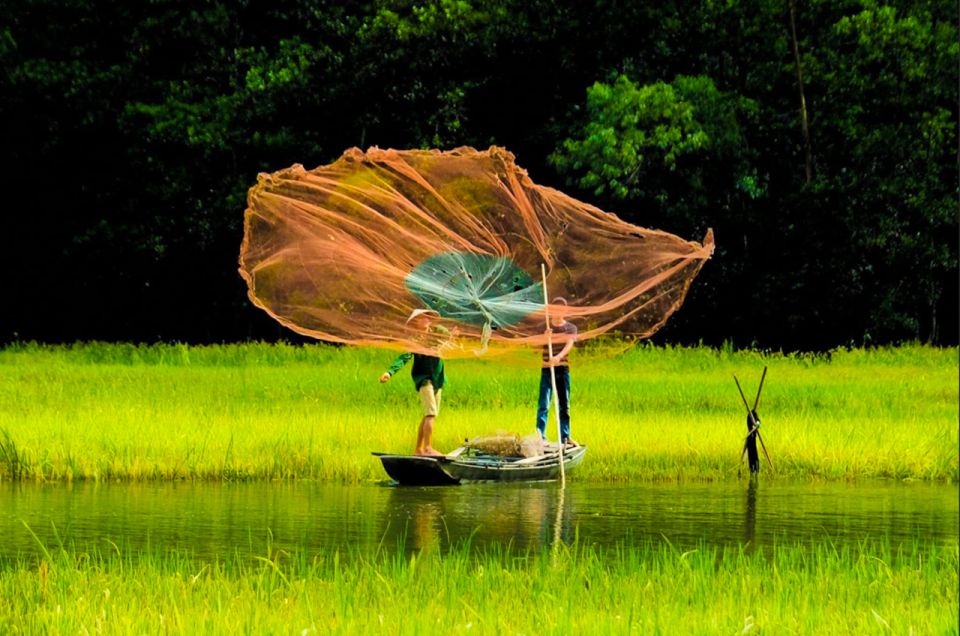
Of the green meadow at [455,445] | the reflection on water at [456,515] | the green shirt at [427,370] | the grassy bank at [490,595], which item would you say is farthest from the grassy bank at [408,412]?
→ the grassy bank at [490,595]

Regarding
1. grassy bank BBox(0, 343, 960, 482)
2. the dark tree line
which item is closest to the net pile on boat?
grassy bank BBox(0, 343, 960, 482)

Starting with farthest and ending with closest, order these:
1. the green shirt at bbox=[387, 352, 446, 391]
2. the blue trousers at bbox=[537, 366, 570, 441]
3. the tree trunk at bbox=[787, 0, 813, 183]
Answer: the tree trunk at bbox=[787, 0, 813, 183] < the blue trousers at bbox=[537, 366, 570, 441] < the green shirt at bbox=[387, 352, 446, 391]

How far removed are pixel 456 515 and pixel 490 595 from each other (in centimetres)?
441

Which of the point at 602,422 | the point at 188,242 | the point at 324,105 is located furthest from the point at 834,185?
the point at 602,422

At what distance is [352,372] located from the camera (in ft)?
92.7

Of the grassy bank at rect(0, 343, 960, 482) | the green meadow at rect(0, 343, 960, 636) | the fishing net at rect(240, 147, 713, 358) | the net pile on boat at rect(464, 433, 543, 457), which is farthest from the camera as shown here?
the grassy bank at rect(0, 343, 960, 482)

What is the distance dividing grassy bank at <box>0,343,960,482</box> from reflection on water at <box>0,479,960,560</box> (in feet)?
2.81

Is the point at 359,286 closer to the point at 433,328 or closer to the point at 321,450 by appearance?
the point at 433,328

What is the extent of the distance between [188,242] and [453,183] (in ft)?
81.1

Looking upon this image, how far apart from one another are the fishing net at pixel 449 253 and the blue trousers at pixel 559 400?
1.59 m

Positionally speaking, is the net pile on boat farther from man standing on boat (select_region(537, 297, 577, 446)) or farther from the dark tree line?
the dark tree line

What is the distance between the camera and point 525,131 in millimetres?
39906

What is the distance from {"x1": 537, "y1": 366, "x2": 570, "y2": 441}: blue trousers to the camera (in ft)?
57.2

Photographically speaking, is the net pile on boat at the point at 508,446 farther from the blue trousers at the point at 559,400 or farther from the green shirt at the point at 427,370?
the blue trousers at the point at 559,400
